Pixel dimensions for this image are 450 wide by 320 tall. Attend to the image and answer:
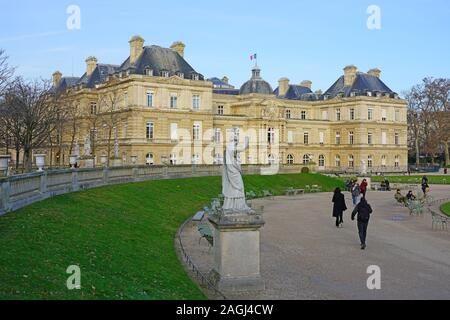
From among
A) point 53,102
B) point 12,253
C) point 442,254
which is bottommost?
point 442,254

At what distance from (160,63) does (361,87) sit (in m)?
34.5

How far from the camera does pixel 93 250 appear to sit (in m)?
12.4

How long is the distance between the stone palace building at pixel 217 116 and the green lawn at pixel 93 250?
28.0 metres

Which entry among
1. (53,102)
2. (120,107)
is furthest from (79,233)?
(120,107)

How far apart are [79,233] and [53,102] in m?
33.1

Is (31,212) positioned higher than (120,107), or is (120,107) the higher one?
(120,107)

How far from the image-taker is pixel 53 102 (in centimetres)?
4438

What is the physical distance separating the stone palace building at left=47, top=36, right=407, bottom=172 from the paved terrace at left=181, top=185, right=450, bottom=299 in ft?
96.7

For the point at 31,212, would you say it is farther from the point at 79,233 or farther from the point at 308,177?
the point at 308,177

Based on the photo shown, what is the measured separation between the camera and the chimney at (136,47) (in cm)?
6094

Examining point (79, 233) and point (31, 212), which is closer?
point (79, 233)

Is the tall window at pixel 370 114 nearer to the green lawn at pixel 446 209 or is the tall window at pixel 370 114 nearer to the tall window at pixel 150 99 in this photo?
the tall window at pixel 150 99

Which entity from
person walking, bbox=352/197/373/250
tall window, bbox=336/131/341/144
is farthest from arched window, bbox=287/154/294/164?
person walking, bbox=352/197/373/250
